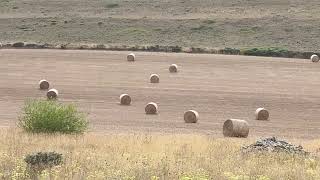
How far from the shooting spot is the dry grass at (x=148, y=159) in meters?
11.6

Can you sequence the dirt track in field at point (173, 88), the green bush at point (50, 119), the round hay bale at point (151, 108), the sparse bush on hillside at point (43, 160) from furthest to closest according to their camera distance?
the round hay bale at point (151, 108) → the dirt track in field at point (173, 88) → the green bush at point (50, 119) → the sparse bush on hillside at point (43, 160)

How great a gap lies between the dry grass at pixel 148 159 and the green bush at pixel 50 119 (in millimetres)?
1390

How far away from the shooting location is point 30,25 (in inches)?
3263

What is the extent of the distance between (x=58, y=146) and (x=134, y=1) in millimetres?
82440

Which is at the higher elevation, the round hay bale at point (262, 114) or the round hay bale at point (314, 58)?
the round hay bale at point (314, 58)

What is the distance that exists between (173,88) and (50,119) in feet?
59.1

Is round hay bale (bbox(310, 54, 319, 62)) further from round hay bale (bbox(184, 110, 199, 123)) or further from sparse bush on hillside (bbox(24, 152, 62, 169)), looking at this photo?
sparse bush on hillside (bbox(24, 152, 62, 169))

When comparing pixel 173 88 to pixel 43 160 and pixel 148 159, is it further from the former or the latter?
pixel 43 160

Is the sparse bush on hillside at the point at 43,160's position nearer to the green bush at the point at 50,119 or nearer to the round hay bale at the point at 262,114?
the green bush at the point at 50,119

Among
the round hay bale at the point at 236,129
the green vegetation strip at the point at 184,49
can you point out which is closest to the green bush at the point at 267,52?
the green vegetation strip at the point at 184,49

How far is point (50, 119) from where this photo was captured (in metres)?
21.3

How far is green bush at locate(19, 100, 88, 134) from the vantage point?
2117 cm

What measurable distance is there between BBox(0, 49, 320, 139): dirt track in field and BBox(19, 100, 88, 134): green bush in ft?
6.91

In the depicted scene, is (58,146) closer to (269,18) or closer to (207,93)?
(207,93)
